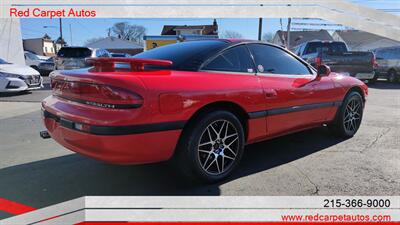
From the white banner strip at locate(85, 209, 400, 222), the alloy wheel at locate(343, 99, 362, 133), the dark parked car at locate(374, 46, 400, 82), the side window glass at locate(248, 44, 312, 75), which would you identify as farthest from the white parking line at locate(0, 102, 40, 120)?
the dark parked car at locate(374, 46, 400, 82)

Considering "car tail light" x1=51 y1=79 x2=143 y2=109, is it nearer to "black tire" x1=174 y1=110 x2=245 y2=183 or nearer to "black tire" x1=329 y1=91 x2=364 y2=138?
"black tire" x1=174 y1=110 x2=245 y2=183

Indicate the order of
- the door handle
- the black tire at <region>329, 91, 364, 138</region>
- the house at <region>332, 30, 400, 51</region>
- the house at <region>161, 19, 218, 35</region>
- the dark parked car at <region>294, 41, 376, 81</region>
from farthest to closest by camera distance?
the house at <region>332, 30, 400, 51</region> → the house at <region>161, 19, 218, 35</region> → the dark parked car at <region>294, 41, 376, 81</region> → the black tire at <region>329, 91, 364, 138</region> → the door handle

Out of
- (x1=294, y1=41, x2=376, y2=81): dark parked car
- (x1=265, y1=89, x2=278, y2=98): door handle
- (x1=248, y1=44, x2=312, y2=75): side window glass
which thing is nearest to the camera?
(x1=265, y1=89, x2=278, y2=98): door handle

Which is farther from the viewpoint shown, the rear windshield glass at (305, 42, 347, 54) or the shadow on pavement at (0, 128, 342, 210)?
the rear windshield glass at (305, 42, 347, 54)

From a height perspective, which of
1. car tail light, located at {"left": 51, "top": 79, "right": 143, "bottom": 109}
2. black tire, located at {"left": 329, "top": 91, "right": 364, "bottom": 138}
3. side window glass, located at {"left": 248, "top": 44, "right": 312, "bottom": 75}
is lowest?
black tire, located at {"left": 329, "top": 91, "right": 364, "bottom": 138}

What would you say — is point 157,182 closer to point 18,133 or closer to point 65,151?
point 65,151

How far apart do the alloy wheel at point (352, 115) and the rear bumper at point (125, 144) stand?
3073 millimetres

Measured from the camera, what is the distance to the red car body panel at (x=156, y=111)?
2754 millimetres

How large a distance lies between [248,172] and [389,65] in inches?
588

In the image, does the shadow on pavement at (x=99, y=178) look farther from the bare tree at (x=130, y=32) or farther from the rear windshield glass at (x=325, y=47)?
the bare tree at (x=130, y=32)

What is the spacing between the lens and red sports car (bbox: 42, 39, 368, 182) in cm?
277

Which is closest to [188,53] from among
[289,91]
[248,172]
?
[289,91]

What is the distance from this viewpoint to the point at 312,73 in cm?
449

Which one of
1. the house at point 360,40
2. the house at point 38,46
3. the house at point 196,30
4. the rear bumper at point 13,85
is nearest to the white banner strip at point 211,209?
the rear bumper at point 13,85
